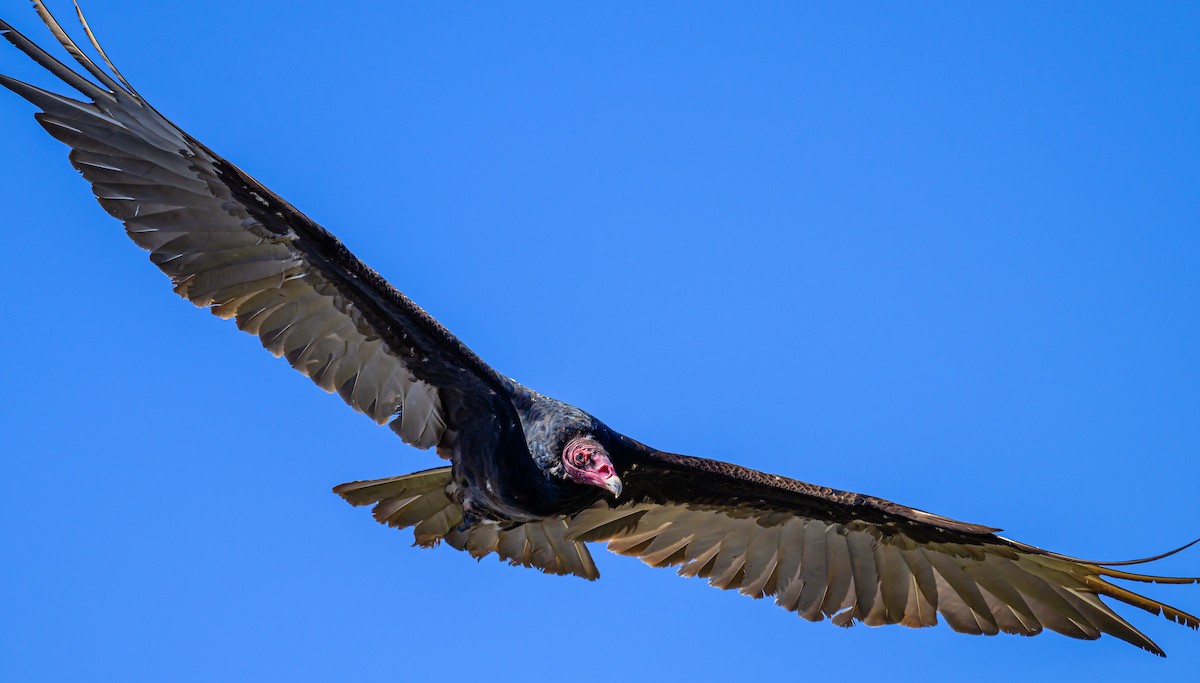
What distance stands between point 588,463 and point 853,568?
2256 mm

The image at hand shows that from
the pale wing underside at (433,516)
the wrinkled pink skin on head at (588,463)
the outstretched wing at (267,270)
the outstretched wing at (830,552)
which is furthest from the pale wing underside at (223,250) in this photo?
the outstretched wing at (830,552)

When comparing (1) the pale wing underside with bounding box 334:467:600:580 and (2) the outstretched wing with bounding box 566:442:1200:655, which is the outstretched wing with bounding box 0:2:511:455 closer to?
(1) the pale wing underside with bounding box 334:467:600:580

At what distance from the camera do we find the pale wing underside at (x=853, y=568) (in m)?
8.21

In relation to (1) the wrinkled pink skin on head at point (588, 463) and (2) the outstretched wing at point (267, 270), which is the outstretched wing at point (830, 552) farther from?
(2) the outstretched wing at point (267, 270)

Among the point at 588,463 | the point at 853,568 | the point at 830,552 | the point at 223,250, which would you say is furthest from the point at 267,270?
the point at 853,568

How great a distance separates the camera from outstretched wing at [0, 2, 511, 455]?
25.2ft

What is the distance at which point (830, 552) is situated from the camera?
8.88 m

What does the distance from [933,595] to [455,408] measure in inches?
132

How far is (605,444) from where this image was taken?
7.98 m

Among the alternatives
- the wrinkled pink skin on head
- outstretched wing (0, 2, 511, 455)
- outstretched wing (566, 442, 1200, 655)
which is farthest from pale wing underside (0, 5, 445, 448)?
outstretched wing (566, 442, 1200, 655)

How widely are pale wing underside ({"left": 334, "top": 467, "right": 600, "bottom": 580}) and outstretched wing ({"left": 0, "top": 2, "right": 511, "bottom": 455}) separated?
1.01 feet

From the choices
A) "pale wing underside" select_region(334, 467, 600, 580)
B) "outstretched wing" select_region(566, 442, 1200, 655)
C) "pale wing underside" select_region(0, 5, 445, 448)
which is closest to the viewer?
"pale wing underside" select_region(0, 5, 445, 448)

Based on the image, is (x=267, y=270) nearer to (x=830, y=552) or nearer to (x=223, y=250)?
(x=223, y=250)

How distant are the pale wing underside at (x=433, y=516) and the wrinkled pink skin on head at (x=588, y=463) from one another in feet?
3.36
